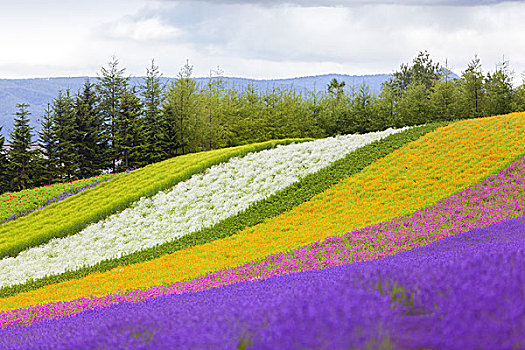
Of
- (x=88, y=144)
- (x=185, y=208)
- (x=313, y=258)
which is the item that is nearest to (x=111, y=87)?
(x=88, y=144)

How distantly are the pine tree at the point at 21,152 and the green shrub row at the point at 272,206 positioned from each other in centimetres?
4353

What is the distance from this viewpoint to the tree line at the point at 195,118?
48.2 metres

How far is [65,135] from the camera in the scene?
5538cm

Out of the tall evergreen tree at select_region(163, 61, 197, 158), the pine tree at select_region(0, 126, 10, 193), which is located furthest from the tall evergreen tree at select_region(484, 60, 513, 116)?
the pine tree at select_region(0, 126, 10, 193)

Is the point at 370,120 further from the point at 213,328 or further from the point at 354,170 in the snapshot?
the point at 213,328

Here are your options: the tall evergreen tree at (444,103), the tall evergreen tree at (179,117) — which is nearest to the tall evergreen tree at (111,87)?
the tall evergreen tree at (179,117)

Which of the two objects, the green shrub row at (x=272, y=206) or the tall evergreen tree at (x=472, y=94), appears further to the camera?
the tall evergreen tree at (x=472, y=94)

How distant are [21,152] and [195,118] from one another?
24.8 metres

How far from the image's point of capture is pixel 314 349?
215cm

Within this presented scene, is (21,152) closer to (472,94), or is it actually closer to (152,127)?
(152,127)

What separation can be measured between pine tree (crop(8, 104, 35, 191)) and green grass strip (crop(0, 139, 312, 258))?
2853 cm

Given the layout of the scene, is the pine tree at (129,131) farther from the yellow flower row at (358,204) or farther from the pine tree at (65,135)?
the yellow flower row at (358,204)

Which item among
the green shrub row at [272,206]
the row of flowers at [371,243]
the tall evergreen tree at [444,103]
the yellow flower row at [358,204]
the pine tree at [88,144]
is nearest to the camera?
the row of flowers at [371,243]

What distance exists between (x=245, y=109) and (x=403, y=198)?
37.3 metres
